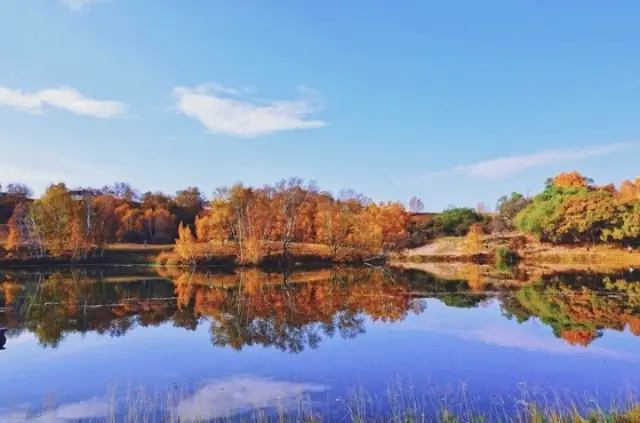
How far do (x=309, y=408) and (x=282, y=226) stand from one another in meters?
52.7

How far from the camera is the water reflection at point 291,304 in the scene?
1922 cm

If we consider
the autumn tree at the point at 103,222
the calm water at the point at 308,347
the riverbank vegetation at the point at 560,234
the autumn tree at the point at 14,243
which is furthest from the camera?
the autumn tree at the point at 103,222

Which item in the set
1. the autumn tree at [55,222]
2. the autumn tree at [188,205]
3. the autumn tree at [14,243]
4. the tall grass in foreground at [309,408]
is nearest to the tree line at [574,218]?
the autumn tree at [188,205]

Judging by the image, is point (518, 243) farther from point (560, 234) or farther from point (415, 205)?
point (415, 205)

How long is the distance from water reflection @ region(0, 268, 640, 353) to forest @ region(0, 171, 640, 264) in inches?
627

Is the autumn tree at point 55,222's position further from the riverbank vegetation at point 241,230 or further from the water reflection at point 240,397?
the water reflection at point 240,397

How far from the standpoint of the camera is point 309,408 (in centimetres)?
959

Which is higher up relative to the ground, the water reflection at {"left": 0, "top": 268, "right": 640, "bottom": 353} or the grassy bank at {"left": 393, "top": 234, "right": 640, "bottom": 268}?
the grassy bank at {"left": 393, "top": 234, "right": 640, "bottom": 268}

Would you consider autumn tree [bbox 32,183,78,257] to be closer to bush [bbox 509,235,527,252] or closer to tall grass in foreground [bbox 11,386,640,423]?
bush [bbox 509,235,527,252]

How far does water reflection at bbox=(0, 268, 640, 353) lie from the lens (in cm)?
1922

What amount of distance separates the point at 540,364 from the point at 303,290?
20.1 m

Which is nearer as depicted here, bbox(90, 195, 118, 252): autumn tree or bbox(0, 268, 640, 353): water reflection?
bbox(0, 268, 640, 353): water reflection

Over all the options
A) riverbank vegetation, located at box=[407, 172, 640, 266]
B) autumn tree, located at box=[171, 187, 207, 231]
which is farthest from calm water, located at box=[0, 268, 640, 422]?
autumn tree, located at box=[171, 187, 207, 231]

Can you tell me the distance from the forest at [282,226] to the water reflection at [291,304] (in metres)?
15.9
